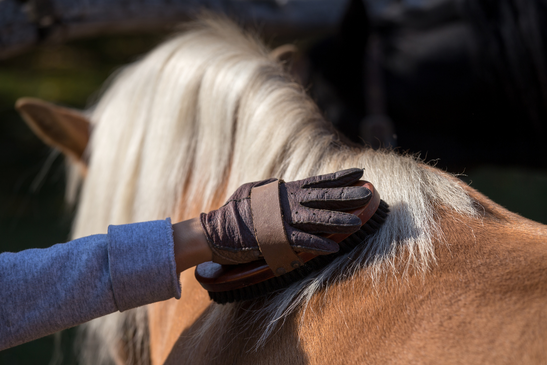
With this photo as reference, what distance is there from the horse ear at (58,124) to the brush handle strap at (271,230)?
0.77m

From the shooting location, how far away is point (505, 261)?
20.2 inches

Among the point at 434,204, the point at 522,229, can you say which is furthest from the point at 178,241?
the point at 522,229

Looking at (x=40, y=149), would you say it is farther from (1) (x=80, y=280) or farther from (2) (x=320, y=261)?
(2) (x=320, y=261)

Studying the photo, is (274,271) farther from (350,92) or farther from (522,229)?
(350,92)

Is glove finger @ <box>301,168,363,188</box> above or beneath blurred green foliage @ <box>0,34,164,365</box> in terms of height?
above

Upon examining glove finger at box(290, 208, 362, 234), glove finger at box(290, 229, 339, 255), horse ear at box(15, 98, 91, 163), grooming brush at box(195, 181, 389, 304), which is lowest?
horse ear at box(15, 98, 91, 163)

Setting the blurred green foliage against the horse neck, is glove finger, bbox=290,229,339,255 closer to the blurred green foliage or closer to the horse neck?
the horse neck

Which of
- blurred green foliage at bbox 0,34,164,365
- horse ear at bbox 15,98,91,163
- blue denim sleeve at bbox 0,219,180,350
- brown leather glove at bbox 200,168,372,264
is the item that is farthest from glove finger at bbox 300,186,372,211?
blurred green foliage at bbox 0,34,164,365

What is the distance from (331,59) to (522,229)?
128cm

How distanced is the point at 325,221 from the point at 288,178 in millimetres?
177

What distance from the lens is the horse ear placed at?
109cm

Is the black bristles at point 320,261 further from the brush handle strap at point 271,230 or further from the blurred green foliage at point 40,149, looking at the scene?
the blurred green foliage at point 40,149

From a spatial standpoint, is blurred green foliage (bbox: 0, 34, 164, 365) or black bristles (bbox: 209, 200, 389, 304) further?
blurred green foliage (bbox: 0, 34, 164, 365)

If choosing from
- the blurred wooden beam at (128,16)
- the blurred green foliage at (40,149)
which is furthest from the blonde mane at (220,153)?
the blurred green foliage at (40,149)
